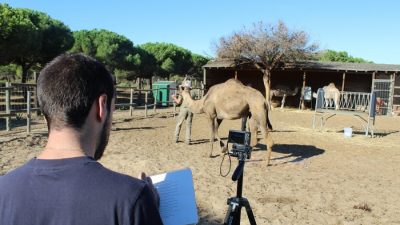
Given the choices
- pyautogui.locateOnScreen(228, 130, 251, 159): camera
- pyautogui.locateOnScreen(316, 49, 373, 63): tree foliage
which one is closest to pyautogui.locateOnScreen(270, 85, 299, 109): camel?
pyautogui.locateOnScreen(228, 130, 251, 159): camera

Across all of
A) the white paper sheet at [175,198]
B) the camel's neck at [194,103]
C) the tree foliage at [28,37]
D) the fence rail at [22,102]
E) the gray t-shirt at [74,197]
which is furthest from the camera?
the tree foliage at [28,37]

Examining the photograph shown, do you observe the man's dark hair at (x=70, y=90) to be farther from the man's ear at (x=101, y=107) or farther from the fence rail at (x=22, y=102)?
the fence rail at (x=22, y=102)

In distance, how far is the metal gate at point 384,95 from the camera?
2861cm

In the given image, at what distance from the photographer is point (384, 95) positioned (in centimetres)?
2948

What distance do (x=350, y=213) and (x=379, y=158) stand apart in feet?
18.2

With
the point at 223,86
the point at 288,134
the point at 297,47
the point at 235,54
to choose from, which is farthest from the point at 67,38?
the point at 223,86

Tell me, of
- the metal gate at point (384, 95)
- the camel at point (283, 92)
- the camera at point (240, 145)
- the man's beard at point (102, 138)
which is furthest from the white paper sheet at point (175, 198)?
the camel at point (283, 92)

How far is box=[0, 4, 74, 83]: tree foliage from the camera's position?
73.1 ft

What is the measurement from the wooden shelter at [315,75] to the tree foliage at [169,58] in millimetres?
13352

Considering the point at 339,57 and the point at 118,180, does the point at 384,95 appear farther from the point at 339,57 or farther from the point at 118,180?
the point at 339,57

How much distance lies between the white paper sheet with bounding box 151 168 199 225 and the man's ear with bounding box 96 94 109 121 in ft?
1.47

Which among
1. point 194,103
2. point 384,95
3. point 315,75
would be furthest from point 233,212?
point 315,75

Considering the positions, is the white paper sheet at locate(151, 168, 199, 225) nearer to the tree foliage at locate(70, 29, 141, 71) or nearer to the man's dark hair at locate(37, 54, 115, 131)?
the man's dark hair at locate(37, 54, 115, 131)

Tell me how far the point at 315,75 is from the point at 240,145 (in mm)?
30731
